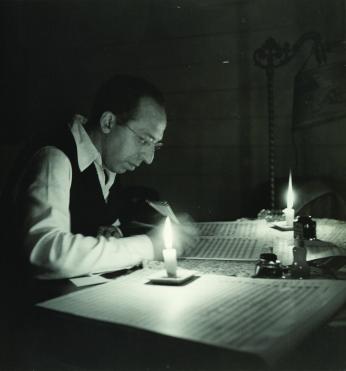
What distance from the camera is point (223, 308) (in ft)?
3.26

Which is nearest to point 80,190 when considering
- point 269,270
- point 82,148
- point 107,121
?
point 82,148

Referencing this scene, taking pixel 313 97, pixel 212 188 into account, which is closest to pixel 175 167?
pixel 212 188

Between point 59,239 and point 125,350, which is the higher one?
point 59,239

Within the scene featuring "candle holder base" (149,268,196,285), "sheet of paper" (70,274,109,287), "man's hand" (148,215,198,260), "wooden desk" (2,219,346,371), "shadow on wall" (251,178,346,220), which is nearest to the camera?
"wooden desk" (2,219,346,371)

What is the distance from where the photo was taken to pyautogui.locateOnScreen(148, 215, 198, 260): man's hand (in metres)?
1.62

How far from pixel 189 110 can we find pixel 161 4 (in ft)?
3.27

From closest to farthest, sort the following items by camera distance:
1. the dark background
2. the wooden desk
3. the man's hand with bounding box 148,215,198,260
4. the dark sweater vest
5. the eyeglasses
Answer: the wooden desk
the man's hand with bounding box 148,215,198,260
the dark sweater vest
the eyeglasses
the dark background

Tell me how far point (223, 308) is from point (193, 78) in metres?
3.52

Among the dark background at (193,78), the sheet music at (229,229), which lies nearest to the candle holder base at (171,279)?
the sheet music at (229,229)

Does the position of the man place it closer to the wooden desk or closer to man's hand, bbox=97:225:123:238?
man's hand, bbox=97:225:123:238

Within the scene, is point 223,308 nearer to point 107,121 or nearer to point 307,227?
point 307,227

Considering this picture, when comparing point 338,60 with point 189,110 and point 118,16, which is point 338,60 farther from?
point 118,16

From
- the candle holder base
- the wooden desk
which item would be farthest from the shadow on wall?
the wooden desk

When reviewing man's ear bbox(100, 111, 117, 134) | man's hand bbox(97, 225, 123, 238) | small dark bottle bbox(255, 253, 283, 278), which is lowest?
small dark bottle bbox(255, 253, 283, 278)
